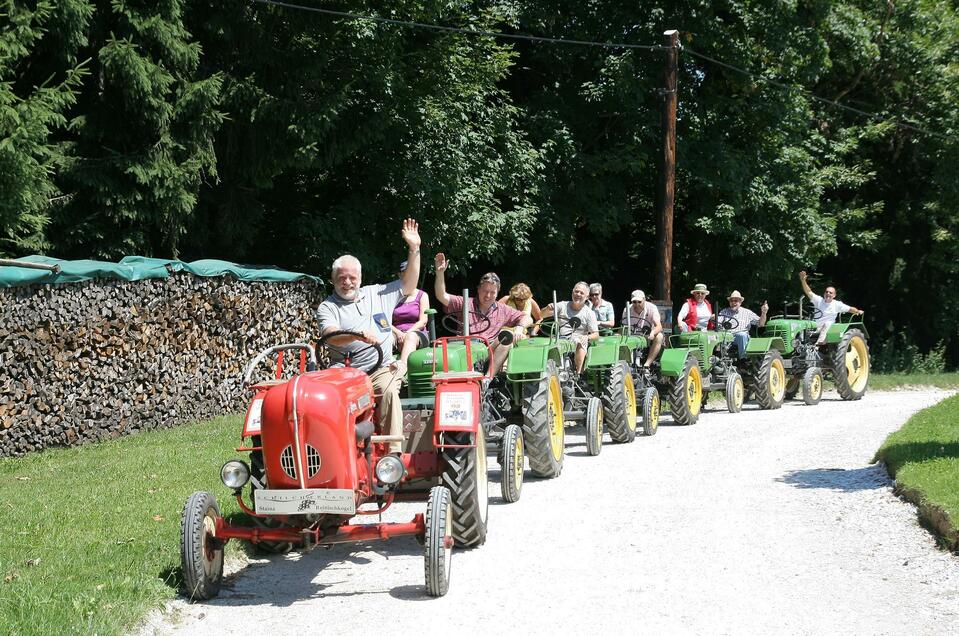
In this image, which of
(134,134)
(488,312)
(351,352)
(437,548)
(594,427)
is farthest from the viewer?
(134,134)

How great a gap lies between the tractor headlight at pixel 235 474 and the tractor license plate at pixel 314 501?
1.36ft

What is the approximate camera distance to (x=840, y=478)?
10.5 metres

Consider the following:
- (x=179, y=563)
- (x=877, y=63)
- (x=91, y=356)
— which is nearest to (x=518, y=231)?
(x=91, y=356)

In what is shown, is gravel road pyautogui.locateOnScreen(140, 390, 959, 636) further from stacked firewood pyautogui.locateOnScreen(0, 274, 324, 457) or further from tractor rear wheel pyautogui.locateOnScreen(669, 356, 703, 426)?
stacked firewood pyautogui.locateOnScreen(0, 274, 324, 457)

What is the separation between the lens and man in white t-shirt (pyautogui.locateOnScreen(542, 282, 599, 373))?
520 inches

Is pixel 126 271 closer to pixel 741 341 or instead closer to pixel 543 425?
pixel 543 425

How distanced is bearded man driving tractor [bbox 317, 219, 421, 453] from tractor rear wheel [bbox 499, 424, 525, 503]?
65.9 inches

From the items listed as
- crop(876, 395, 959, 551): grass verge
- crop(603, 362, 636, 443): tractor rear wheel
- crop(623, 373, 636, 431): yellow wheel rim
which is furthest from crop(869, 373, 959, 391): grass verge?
crop(603, 362, 636, 443): tractor rear wheel

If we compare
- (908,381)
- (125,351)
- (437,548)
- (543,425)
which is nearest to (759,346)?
→ (908,381)

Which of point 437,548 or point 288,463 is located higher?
point 288,463

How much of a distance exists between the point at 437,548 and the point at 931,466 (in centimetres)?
546

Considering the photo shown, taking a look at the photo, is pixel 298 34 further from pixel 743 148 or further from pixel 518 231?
pixel 743 148

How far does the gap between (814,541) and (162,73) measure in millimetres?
10985

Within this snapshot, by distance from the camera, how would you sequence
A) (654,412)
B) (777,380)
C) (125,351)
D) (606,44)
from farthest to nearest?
(606,44), (777,380), (654,412), (125,351)
